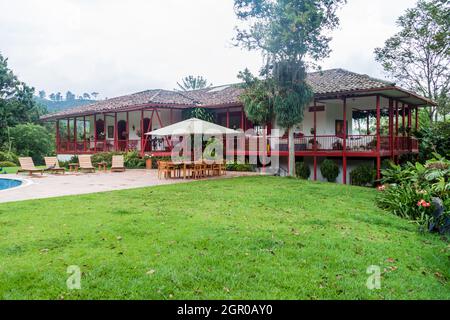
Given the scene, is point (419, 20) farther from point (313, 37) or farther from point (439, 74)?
point (313, 37)

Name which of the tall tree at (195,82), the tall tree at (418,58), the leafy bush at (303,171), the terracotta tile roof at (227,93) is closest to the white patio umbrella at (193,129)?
the terracotta tile roof at (227,93)

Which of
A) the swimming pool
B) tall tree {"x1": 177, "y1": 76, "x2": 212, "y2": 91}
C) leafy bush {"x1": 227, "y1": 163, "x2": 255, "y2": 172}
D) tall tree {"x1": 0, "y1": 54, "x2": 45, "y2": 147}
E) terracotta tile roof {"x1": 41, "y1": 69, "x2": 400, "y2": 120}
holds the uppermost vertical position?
tall tree {"x1": 177, "y1": 76, "x2": 212, "y2": 91}

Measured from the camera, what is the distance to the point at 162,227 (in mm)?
6340

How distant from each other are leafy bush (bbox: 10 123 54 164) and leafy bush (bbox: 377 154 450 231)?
3257 cm

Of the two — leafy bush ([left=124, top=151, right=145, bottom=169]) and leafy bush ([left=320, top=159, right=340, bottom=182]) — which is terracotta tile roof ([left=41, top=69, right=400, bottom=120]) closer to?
leafy bush ([left=124, top=151, right=145, bottom=169])

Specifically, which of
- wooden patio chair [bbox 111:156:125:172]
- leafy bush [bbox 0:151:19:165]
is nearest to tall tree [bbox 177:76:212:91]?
leafy bush [bbox 0:151:19:165]

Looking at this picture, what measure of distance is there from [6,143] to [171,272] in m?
36.0

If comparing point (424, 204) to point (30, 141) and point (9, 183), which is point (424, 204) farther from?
point (30, 141)

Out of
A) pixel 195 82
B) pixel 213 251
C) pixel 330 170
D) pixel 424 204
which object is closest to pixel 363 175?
pixel 330 170

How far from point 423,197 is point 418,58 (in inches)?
805

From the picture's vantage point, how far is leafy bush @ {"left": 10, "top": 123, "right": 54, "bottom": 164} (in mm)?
34031

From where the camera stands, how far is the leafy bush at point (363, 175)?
16.6m

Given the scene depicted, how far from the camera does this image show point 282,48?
15109 mm
